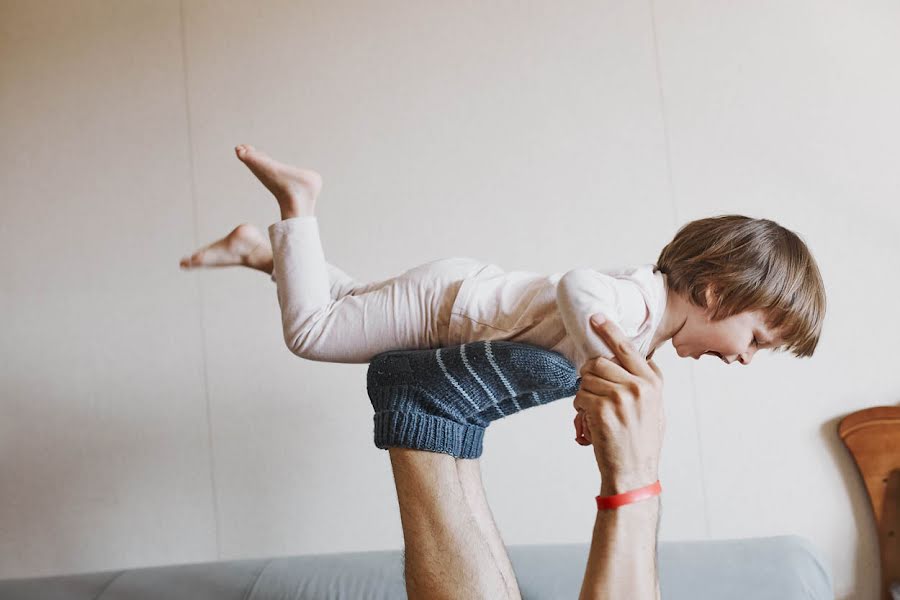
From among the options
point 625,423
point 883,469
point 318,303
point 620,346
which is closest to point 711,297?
point 620,346

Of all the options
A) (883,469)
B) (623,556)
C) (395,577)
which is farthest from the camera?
(883,469)

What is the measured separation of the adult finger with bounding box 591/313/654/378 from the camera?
4.40ft

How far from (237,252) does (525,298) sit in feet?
2.33

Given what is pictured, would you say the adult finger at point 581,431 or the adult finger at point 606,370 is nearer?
the adult finger at point 606,370

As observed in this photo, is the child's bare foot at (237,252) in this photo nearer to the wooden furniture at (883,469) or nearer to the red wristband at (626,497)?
the red wristband at (626,497)

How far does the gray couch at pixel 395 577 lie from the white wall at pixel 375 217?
0.69 metres

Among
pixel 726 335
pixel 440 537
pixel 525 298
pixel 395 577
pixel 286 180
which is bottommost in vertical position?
pixel 395 577

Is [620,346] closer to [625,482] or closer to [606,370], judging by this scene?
[606,370]

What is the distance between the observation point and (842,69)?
8.89ft

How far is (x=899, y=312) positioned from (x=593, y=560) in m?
1.93

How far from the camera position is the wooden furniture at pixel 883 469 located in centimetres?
262

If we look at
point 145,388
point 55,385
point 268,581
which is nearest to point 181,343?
point 145,388

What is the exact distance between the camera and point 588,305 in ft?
4.96

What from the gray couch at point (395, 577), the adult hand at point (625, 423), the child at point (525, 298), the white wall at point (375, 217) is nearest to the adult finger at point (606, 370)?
the adult hand at point (625, 423)
